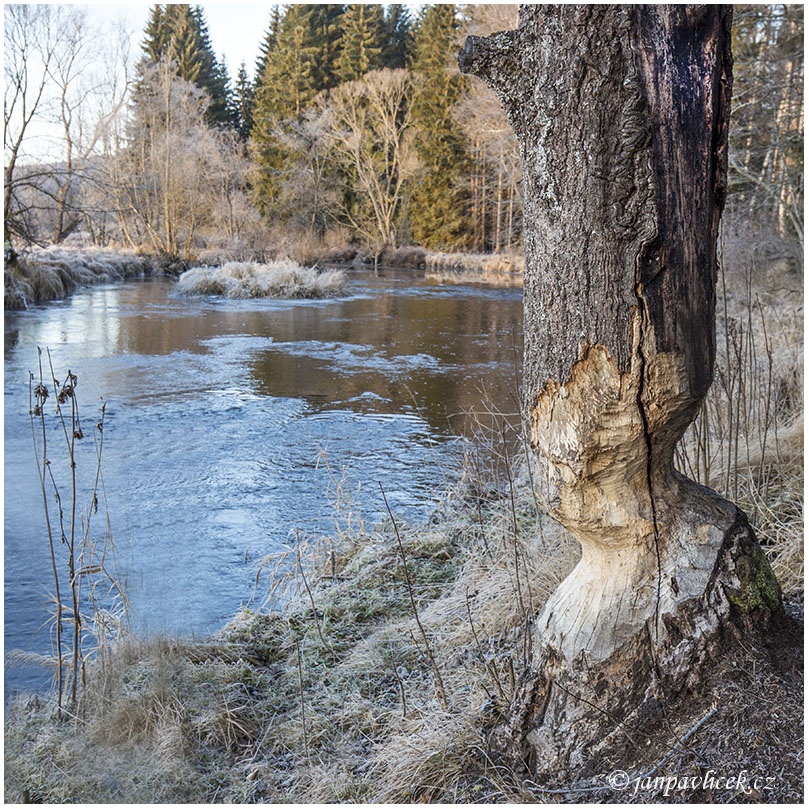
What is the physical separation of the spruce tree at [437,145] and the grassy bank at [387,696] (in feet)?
109

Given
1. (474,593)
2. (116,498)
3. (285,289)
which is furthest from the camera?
(285,289)

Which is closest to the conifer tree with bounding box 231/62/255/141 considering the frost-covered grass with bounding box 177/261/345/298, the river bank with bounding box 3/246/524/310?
the river bank with bounding box 3/246/524/310

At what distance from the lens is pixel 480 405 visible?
9344 mm

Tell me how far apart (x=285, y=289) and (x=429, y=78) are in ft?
63.4

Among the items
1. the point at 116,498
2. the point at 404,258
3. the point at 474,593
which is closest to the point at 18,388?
the point at 116,498

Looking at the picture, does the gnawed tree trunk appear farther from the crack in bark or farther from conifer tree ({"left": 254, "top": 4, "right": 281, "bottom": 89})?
conifer tree ({"left": 254, "top": 4, "right": 281, "bottom": 89})

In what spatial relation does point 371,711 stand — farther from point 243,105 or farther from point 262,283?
point 243,105

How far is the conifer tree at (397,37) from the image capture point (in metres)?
40.8

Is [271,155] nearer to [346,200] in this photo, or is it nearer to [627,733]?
[346,200]

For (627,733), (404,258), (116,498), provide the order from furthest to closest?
(404,258)
(116,498)
(627,733)

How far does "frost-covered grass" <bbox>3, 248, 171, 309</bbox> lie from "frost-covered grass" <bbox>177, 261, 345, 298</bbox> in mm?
3103

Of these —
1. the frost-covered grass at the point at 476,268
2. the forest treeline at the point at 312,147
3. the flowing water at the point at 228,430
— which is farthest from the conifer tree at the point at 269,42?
the flowing water at the point at 228,430

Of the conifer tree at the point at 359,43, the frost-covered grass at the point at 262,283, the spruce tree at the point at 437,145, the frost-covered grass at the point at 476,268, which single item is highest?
the conifer tree at the point at 359,43

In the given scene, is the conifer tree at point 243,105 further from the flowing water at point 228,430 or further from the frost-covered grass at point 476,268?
the flowing water at point 228,430
